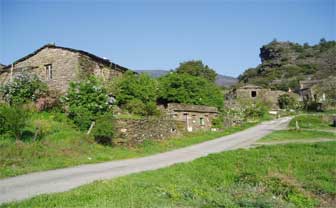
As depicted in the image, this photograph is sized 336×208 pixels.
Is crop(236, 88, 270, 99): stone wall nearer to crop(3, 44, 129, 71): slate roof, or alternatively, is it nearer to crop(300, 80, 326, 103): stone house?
crop(300, 80, 326, 103): stone house

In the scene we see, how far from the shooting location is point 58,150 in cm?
1262

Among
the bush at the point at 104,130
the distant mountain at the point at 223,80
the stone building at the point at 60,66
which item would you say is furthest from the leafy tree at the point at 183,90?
the distant mountain at the point at 223,80

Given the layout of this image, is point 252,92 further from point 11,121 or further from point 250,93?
point 11,121

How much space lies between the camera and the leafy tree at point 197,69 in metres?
47.3

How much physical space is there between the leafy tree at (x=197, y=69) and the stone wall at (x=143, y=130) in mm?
26078

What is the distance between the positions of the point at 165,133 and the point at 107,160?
7.99m

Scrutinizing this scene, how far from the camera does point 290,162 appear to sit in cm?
1150

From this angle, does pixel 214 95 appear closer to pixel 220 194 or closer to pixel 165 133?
pixel 165 133

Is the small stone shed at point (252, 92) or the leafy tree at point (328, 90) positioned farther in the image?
the small stone shed at point (252, 92)

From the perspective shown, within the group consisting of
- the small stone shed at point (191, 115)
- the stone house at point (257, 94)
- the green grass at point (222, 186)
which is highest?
the stone house at point (257, 94)

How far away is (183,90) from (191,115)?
3.38m

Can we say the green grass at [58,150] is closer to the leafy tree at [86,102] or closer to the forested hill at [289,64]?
the leafy tree at [86,102]

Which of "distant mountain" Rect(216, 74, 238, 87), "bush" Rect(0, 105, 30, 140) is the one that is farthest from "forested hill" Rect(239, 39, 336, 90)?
"bush" Rect(0, 105, 30, 140)

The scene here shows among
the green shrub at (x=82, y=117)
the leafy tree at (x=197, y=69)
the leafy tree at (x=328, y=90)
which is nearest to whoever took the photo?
the green shrub at (x=82, y=117)
